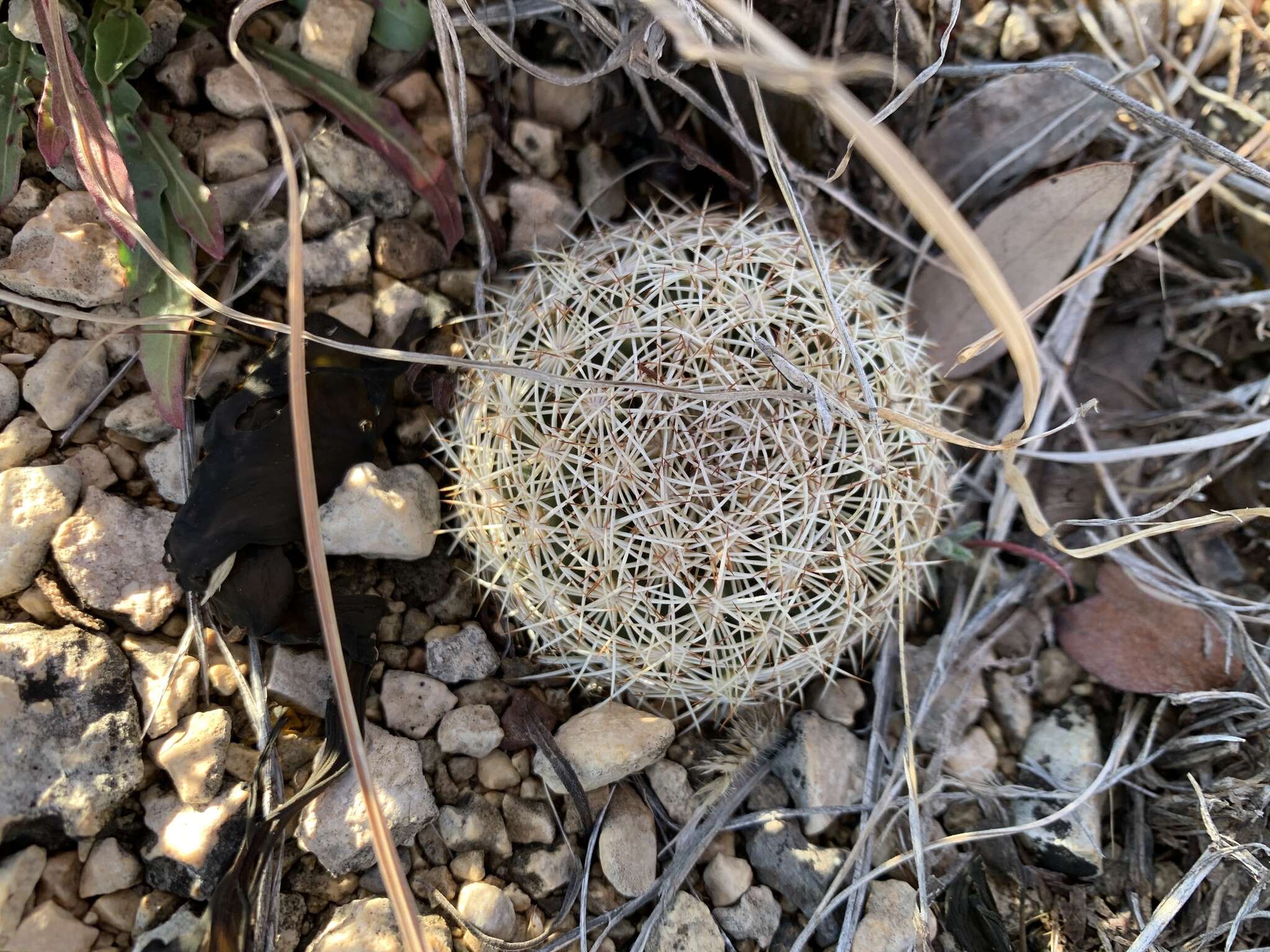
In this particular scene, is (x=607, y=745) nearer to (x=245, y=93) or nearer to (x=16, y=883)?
(x=16, y=883)

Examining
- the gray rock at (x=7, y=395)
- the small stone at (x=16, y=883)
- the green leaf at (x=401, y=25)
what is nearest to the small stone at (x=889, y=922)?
the small stone at (x=16, y=883)

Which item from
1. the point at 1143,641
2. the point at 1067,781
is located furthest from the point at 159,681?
the point at 1143,641

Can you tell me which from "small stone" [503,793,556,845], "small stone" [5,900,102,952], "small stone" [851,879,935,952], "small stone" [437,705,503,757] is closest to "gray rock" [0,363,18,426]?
"small stone" [5,900,102,952]

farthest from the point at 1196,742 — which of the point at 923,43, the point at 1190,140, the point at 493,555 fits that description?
the point at 923,43

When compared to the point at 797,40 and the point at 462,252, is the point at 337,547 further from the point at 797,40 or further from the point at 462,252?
the point at 797,40

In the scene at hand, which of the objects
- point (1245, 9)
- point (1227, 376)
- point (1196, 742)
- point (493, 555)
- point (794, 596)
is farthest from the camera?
point (1227, 376)

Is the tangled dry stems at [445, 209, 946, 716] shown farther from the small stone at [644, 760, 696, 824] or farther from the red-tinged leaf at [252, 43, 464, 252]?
the red-tinged leaf at [252, 43, 464, 252]
